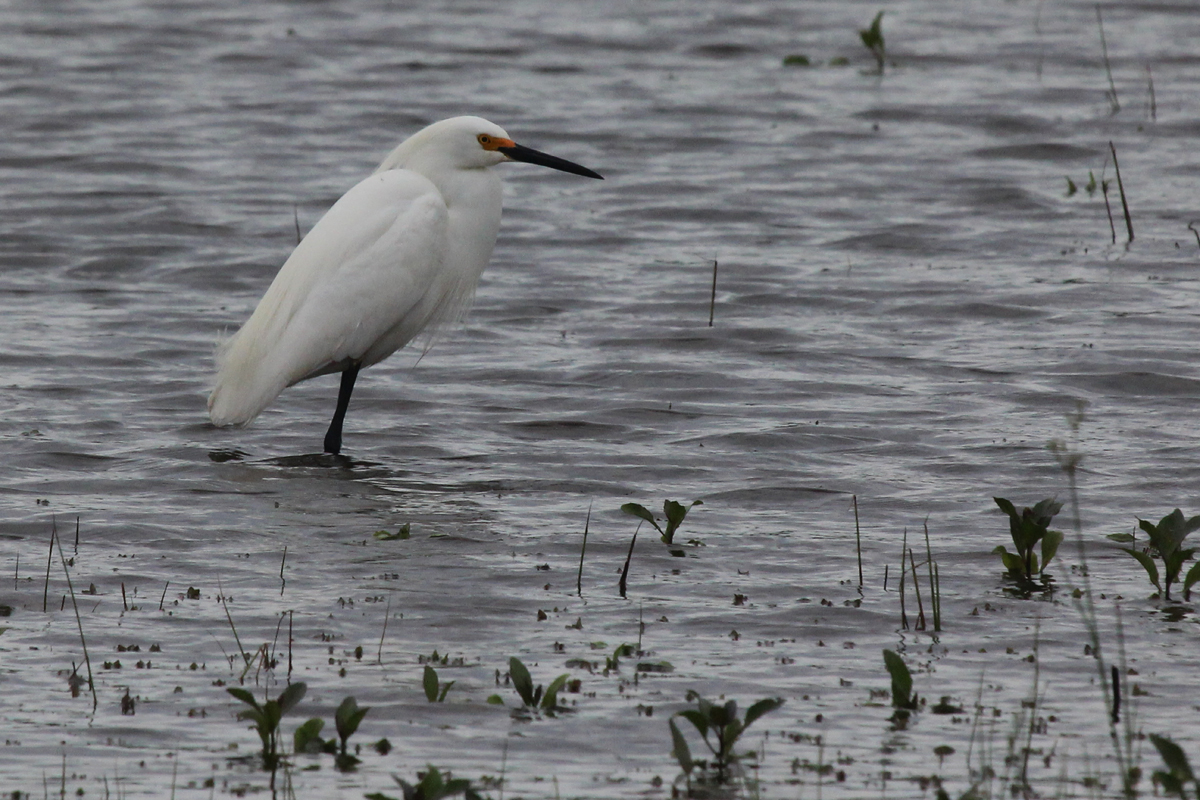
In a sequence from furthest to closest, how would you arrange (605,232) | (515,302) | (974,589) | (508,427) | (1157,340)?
(605,232) < (515,302) < (1157,340) < (508,427) < (974,589)

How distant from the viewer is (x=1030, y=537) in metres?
5.65

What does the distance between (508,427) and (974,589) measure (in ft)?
9.64

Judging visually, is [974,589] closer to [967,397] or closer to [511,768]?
[511,768]

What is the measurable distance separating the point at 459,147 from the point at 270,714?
4.02m

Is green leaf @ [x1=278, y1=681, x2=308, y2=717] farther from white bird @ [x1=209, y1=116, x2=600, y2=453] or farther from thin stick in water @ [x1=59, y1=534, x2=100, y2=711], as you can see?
white bird @ [x1=209, y1=116, x2=600, y2=453]

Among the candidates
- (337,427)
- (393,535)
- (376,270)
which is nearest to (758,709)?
(393,535)

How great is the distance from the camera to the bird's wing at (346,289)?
7547 mm

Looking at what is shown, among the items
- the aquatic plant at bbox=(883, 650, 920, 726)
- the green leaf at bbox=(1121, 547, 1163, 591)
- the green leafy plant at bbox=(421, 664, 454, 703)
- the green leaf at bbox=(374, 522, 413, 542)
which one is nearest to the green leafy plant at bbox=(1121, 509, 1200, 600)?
the green leaf at bbox=(1121, 547, 1163, 591)

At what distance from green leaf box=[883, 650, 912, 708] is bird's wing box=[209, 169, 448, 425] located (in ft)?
11.9

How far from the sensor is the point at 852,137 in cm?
1406

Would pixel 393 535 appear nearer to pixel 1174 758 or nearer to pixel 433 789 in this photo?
pixel 433 789

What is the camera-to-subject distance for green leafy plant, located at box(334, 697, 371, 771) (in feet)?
14.0

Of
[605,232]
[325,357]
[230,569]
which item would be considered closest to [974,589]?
[230,569]

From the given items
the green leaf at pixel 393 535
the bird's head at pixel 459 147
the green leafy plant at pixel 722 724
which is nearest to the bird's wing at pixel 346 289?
the bird's head at pixel 459 147
